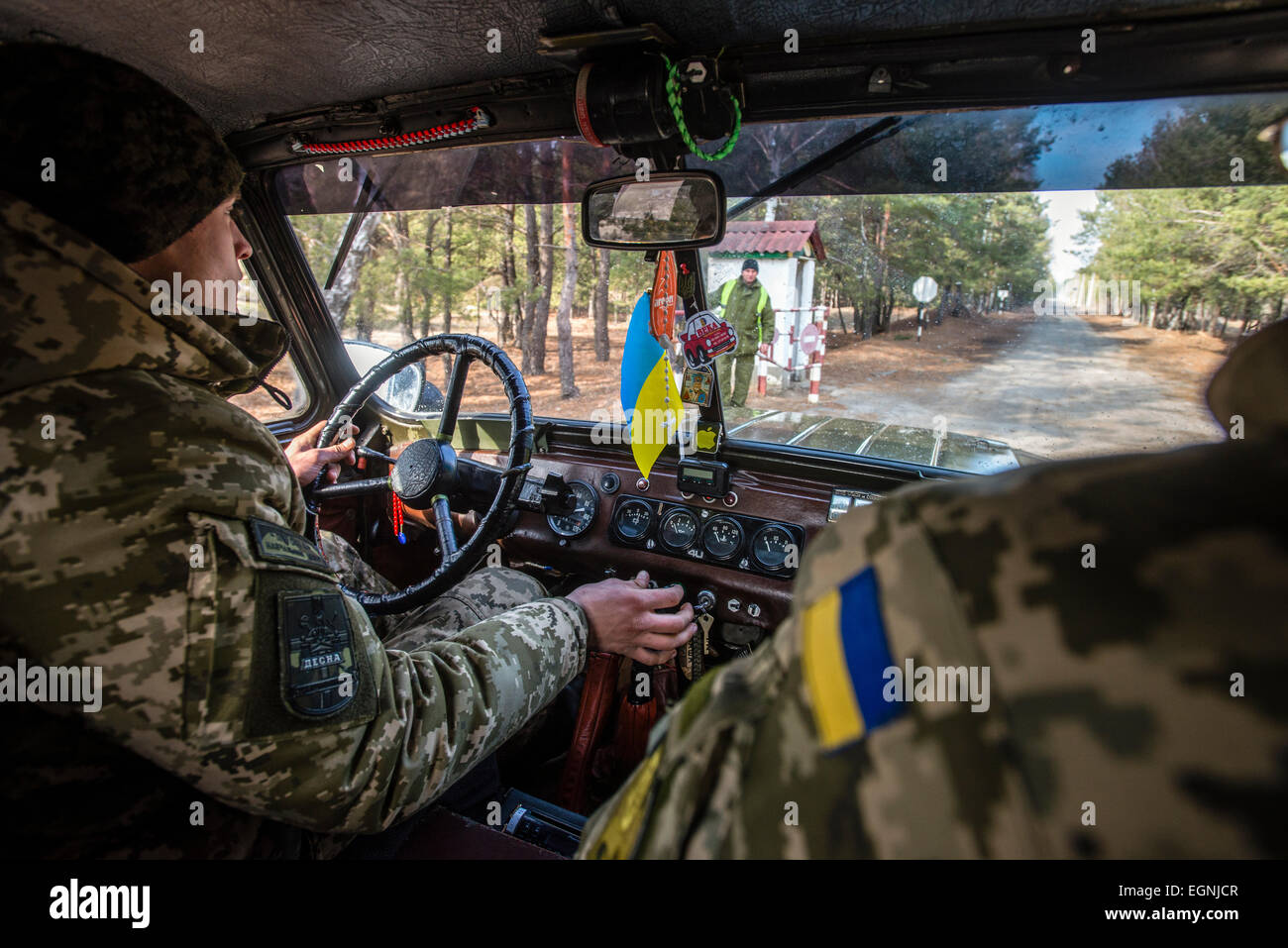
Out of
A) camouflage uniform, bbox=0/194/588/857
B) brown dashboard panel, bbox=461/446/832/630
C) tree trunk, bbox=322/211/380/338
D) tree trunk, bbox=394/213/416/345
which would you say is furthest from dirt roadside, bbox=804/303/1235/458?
tree trunk, bbox=322/211/380/338

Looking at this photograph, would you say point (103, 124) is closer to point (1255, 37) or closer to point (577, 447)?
point (577, 447)

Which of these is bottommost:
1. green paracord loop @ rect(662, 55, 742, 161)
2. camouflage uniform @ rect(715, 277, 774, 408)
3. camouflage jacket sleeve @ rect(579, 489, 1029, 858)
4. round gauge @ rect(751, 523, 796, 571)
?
round gauge @ rect(751, 523, 796, 571)

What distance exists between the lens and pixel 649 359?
87.2 inches

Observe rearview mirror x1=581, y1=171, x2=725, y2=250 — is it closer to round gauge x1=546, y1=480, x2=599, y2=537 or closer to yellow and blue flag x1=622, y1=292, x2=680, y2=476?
yellow and blue flag x1=622, y1=292, x2=680, y2=476

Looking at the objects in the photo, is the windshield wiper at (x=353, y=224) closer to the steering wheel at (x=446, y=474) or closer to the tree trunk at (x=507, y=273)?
the tree trunk at (x=507, y=273)

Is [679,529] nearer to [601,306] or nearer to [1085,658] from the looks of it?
[601,306]

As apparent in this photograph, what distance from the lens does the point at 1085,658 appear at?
1.16 feet

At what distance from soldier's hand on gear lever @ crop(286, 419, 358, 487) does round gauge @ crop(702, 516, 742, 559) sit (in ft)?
4.34

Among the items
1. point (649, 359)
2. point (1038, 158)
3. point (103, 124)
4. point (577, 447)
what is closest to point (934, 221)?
point (1038, 158)

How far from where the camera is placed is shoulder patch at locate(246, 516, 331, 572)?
37.4 inches

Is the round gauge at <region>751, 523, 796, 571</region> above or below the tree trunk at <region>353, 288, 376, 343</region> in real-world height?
below

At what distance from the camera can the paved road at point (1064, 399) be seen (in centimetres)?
154

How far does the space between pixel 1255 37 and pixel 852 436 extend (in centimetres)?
127

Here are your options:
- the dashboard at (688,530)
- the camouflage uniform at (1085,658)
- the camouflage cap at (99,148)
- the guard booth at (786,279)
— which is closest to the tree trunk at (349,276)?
the dashboard at (688,530)
